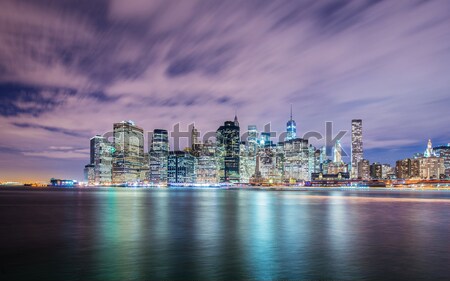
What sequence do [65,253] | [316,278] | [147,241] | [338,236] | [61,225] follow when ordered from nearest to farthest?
[316,278] < [65,253] < [147,241] < [338,236] < [61,225]

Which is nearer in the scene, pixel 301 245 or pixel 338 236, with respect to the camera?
pixel 301 245

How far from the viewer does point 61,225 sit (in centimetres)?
4675

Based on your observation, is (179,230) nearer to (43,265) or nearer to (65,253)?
(65,253)

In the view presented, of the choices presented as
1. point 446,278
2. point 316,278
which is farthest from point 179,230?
point 446,278

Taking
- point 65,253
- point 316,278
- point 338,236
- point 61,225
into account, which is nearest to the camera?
point 316,278

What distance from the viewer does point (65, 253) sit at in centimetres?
2822

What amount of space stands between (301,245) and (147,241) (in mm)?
12855

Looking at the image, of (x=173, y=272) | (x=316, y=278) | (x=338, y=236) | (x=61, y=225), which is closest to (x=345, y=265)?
(x=316, y=278)

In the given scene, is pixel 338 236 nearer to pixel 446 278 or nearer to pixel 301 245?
pixel 301 245

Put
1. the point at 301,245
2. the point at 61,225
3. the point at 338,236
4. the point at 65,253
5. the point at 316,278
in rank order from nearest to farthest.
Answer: the point at 316,278
the point at 65,253
the point at 301,245
the point at 338,236
the point at 61,225

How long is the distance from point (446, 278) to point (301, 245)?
39.0ft

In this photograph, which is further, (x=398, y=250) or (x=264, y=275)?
(x=398, y=250)

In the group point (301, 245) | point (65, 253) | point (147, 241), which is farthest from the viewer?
point (147, 241)

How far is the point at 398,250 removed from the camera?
96.5 ft
